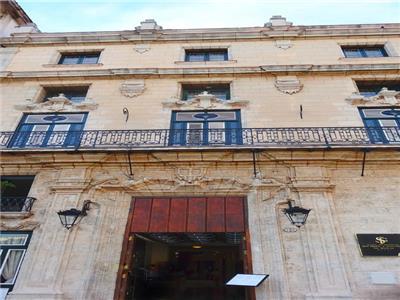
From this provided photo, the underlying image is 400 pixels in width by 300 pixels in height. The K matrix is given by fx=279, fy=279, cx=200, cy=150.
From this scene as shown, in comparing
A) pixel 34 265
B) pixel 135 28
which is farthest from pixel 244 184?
pixel 135 28

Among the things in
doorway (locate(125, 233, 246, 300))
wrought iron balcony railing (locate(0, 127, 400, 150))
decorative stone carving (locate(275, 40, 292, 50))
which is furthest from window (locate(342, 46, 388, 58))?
doorway (locate(125, 233, 246, 300))

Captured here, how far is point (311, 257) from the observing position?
22.0ft

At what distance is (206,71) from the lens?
11.5 meters

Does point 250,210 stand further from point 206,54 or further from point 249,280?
point 206,54

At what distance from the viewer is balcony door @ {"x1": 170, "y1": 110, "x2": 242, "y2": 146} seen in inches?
365

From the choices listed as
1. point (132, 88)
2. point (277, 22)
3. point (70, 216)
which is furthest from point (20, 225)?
point (277, 22)

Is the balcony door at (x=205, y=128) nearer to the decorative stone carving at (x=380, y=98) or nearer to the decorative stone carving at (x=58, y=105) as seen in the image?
the decorative stone carving at (x=58, y=105)

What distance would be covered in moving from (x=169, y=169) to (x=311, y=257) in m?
4.51

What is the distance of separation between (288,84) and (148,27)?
774cm

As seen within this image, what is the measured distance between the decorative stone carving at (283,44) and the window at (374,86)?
136 inches

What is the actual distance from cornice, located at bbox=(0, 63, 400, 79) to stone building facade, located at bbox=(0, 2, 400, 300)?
57 millimetres

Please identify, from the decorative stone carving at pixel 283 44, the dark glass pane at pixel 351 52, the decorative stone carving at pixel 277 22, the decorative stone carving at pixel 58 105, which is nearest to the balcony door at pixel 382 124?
the dark glass pane at pixel 351 52

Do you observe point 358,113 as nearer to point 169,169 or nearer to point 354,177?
point 354,177

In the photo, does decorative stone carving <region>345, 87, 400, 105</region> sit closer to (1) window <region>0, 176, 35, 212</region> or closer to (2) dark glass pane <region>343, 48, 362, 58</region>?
(2) dark glass pane <region>343, 48, 362, 58</region>
